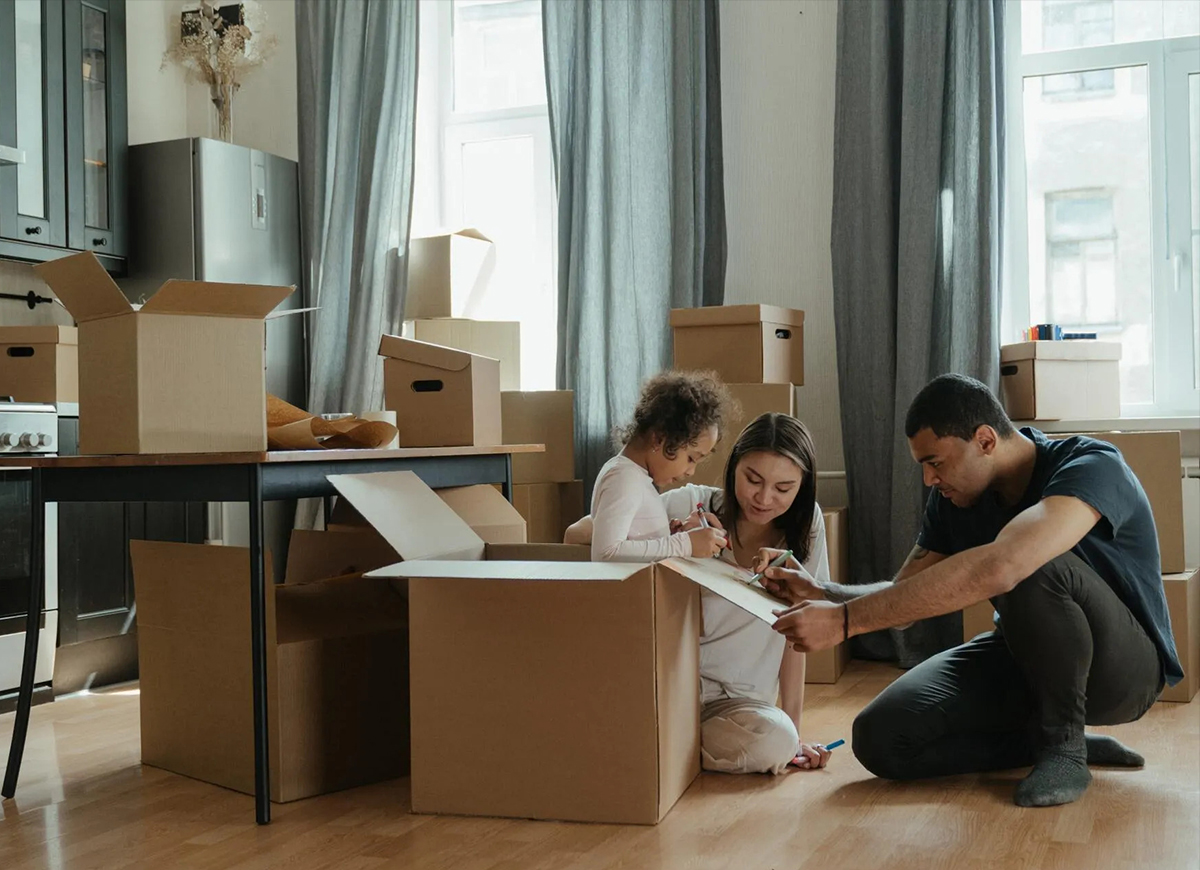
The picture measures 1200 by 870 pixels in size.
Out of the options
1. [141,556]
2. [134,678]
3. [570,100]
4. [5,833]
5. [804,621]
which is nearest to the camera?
[804,621]

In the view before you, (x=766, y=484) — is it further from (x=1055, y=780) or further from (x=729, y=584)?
(x=1055, y=780)

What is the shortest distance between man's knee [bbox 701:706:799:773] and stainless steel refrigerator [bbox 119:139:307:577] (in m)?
2.28

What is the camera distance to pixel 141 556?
242 centimetres

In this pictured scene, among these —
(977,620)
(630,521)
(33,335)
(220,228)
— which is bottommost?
(977,620)

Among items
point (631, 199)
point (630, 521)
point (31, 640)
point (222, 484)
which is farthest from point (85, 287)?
point (631, 199)

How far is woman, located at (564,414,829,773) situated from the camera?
2291 millimetres

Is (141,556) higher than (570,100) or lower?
lower

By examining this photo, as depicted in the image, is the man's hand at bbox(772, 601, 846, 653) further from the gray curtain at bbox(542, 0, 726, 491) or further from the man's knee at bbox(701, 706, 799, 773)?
the gray curtain at bbox(542, 0, 726, 491)

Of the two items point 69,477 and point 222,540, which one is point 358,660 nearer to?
point 69,477

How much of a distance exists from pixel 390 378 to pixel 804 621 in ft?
4.01

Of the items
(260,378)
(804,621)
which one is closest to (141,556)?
(260,378)

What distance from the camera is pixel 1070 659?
6.77 feet

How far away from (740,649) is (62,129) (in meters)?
2.76

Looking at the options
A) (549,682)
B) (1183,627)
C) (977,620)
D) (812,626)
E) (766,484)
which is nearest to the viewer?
(812,626)
